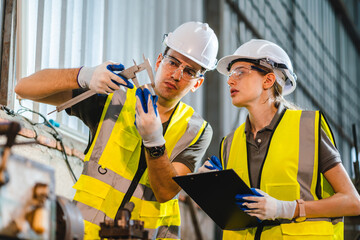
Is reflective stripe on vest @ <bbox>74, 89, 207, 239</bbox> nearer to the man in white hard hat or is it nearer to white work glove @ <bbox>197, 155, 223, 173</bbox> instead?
the man in white hard hat

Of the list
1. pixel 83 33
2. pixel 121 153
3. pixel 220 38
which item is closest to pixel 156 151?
pixel 121 153

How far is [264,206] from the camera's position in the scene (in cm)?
221

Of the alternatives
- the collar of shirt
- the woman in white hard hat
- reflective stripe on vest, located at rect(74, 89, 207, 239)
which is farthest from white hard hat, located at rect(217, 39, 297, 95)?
reflective stripe on vest, located at rect(74, 89, 207, 239)

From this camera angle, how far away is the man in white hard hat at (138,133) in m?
2.47

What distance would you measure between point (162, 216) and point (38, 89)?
3.08ft

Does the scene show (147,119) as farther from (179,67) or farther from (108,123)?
(179,67)

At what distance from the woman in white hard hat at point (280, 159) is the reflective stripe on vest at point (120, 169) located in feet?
1.04

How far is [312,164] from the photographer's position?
7.88ft

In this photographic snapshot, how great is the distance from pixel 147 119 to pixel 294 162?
757 mm

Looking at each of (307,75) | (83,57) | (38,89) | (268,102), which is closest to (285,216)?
(268,102)

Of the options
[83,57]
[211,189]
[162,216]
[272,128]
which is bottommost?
[162,216]

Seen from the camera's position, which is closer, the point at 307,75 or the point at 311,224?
the point at 311,224

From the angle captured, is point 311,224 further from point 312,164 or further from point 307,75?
point 307,75

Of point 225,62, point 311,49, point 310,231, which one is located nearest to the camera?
point 310,231
